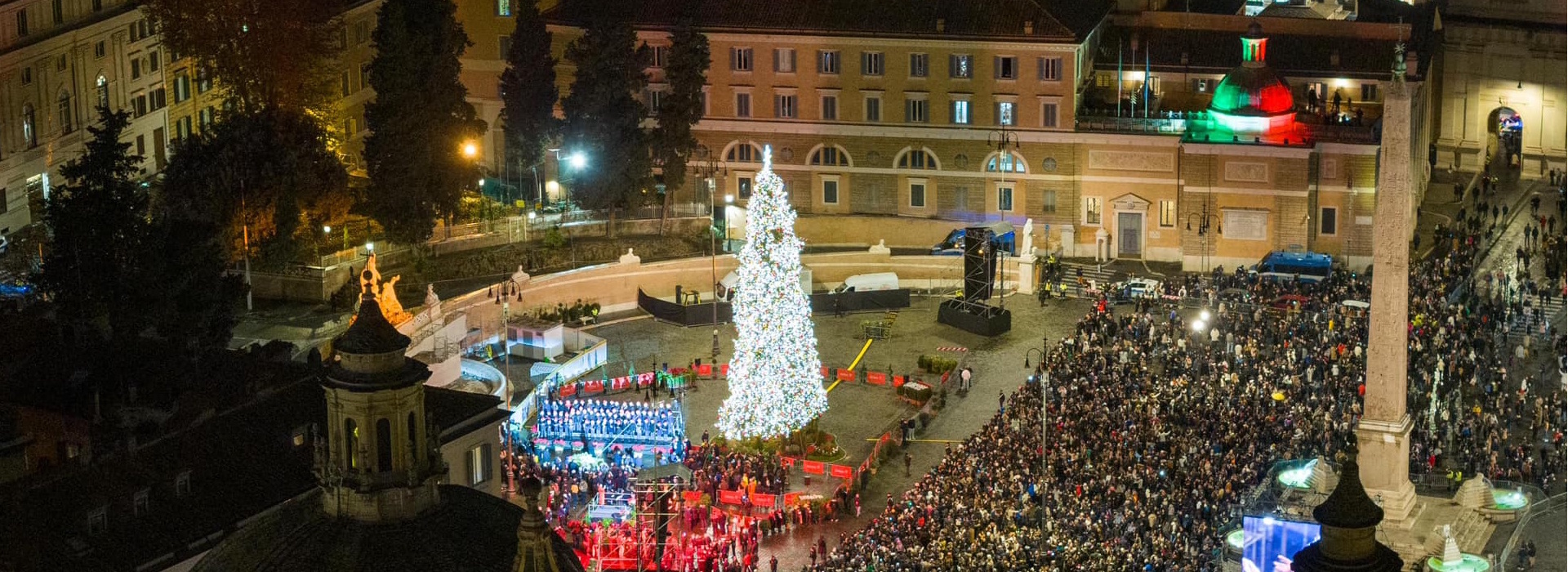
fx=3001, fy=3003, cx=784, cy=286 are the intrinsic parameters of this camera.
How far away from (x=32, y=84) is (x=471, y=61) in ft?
60.8

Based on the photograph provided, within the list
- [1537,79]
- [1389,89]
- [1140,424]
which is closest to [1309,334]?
[1140,424]

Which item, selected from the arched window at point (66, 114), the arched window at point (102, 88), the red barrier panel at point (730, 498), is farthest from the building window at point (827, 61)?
the red barrier panel at point (730, 498)

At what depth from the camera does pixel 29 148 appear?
289 feet

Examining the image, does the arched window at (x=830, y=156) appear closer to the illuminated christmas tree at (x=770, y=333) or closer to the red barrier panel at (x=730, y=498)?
the illuminated christmas tree at (x=770, y=333)

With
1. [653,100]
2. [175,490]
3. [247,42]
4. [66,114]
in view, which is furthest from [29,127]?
[175,490]

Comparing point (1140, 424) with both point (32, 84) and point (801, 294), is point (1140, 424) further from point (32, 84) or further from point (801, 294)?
point (32, 84)

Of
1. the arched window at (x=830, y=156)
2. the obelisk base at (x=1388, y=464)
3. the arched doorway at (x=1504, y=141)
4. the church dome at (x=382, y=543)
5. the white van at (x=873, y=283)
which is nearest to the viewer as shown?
the church dome at (x=382, y=543)

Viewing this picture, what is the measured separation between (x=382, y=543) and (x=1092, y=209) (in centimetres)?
5654

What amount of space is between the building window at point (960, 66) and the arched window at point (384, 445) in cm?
5527

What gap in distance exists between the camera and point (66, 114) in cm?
9012

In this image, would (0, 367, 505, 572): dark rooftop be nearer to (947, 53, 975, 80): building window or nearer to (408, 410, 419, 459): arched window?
(408, 410, 419, 459): arched window

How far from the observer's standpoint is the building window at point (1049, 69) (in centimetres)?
9475

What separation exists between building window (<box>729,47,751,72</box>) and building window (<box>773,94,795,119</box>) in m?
1.40

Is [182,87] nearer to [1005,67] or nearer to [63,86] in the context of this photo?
[63,86]
